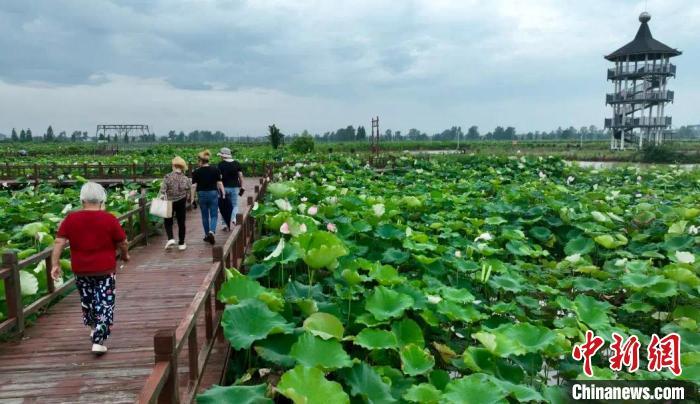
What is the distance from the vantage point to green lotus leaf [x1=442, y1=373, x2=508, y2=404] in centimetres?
228

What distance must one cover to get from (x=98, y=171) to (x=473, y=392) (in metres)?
15.4

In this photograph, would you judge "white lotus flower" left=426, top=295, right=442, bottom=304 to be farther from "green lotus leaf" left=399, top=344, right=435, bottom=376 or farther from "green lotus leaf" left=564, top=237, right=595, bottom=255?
"green lotus leaf" left=564, top=237, right=595, bottom=255

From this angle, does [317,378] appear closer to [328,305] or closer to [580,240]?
[328,305]

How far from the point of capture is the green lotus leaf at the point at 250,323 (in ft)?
8.53

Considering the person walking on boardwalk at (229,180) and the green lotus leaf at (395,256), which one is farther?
the person walking on boardwalk at (229,180)

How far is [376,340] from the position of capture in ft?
9.29

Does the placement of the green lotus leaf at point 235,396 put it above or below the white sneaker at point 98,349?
above

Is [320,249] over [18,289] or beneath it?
over

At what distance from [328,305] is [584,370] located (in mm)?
1573

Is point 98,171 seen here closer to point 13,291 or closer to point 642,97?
point 13,291

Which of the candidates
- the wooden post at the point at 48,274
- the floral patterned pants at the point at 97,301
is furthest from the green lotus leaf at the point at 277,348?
the wooden post at the point at 48,274

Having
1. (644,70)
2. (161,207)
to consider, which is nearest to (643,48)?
(644,70)

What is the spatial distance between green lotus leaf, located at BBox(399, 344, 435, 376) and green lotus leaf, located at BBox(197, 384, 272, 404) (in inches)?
33.0

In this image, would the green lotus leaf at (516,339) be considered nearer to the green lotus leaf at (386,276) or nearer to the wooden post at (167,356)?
the green lotus leaf at (386,276)
